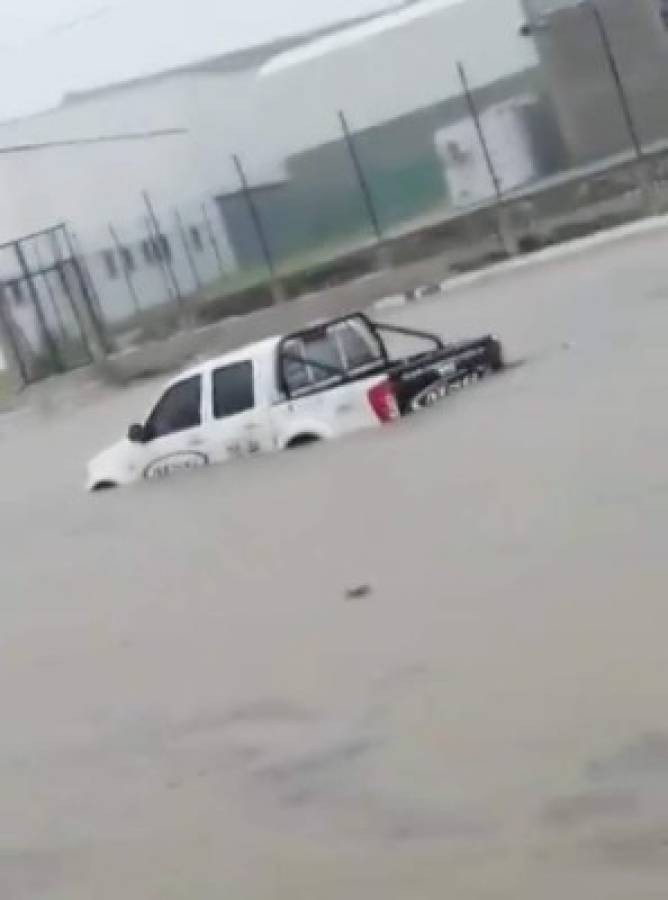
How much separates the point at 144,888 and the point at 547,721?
1.69 m

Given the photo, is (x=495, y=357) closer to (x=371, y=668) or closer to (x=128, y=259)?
(x=371, y=668)

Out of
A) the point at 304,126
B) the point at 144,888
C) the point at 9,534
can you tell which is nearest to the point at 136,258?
the point at 304,126

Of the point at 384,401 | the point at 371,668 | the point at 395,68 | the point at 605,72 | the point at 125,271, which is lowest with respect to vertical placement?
the point at 371,668

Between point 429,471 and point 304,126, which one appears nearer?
point 429,471

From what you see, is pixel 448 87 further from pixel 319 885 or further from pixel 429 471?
pixel 319 885

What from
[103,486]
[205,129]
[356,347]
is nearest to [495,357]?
[356,347]

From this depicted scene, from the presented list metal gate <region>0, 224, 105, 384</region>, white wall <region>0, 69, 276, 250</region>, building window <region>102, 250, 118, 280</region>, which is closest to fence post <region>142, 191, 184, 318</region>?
building window <region>102, 250, 118, 280</region>

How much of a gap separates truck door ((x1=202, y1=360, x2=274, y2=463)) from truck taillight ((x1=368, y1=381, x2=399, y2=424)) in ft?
3.39

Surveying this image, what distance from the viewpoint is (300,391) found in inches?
728

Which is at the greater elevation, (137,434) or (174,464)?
(137,434)

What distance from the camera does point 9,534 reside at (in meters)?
21.4

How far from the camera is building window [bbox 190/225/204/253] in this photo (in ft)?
166

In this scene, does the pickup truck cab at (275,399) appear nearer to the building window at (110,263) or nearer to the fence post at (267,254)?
the fence post at (267,254)

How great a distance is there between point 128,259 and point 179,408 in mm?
30873
